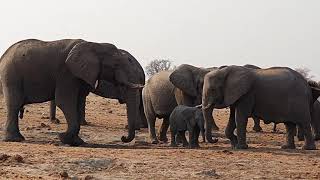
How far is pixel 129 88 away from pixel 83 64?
3.95ft

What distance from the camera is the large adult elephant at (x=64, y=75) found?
13.8 meters

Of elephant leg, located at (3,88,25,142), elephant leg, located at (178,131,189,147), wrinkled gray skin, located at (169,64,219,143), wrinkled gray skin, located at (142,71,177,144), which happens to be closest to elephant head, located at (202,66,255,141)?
elephant leg, located at (178,131,189,147)

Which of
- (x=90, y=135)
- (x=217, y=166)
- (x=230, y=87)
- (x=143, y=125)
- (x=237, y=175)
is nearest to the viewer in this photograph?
(x=237, y=175)

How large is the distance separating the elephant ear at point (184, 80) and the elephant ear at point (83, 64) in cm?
382

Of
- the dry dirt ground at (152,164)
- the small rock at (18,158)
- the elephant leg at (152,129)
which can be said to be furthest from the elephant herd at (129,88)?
the small rock at (18,158)

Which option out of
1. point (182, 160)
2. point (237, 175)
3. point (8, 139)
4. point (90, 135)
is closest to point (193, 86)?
point (90, 135)

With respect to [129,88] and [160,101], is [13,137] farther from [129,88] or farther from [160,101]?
[160,101]

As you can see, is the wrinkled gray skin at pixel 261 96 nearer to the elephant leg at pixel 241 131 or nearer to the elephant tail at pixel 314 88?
the elephant leg at pixel 241 131

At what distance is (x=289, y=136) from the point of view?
14250mm

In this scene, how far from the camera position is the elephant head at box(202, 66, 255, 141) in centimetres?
1355

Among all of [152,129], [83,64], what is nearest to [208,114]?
[83,64]

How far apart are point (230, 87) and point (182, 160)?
11.6 feet

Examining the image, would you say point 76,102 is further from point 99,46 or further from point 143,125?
point 143,125

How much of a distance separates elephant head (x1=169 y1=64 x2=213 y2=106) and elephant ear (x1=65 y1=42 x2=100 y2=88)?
3853 millimetres
